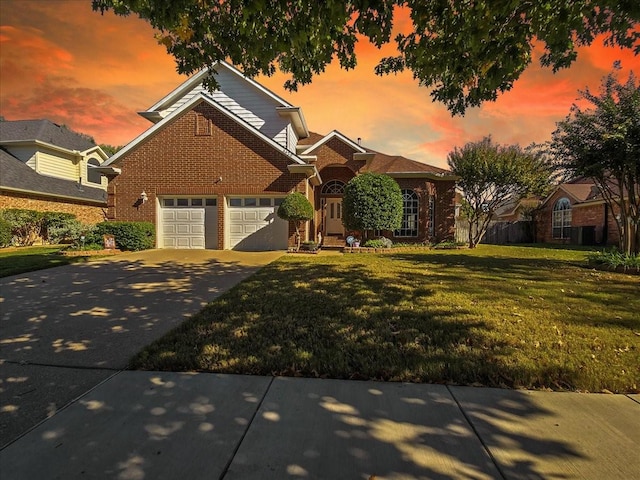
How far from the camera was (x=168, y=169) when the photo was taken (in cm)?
1400

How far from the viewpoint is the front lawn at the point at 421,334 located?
Result: 3111 millimetres

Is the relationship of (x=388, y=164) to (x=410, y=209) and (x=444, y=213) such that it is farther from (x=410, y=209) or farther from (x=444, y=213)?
(x=444, y=213)

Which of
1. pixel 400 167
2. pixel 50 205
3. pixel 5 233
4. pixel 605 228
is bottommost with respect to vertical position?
pixel 5 233

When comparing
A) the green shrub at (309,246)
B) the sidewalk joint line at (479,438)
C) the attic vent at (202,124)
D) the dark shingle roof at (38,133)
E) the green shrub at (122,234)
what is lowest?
the sidewalk joint line at (479,438)

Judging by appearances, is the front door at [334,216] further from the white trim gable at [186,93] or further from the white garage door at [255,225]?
the white trim gable at [186,93]

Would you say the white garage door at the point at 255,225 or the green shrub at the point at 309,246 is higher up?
the white garage door at the point at 255,225

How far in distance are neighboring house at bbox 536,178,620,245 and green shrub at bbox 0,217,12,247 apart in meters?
30.4

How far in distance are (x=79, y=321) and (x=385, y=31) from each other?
623 centimetres

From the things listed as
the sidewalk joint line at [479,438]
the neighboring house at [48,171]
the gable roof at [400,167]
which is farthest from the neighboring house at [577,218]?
the neighboring house at [48,171]

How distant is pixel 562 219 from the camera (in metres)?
25.0

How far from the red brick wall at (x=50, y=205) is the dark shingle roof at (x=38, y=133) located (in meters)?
4.12

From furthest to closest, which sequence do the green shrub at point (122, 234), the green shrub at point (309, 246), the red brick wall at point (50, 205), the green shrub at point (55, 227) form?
the green shrub at point (55, 227), the red brick wall at point (50, 205), the green shrub at point (309, 246), the green shrub at point (122, 234)

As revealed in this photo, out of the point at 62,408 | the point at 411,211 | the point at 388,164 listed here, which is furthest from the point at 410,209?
the point at 62,408

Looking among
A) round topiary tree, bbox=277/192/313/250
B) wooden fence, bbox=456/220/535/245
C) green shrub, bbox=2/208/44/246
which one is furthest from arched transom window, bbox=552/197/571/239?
green shrub, bbox=2/208/44/246
